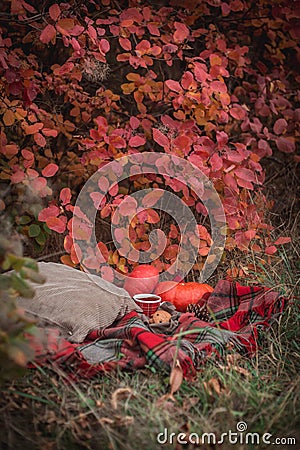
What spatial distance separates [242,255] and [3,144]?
131 cm

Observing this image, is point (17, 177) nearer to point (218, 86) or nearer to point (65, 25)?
point (65, 25)

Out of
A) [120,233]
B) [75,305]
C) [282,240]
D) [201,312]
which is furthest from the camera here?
[120,233]

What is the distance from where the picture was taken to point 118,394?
5.91 ft

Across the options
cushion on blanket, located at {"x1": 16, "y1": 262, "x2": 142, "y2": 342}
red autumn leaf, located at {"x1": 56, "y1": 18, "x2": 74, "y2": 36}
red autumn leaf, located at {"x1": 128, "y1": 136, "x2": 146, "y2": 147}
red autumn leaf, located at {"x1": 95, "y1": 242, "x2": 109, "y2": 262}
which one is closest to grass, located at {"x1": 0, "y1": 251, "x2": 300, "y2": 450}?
cushion on blanket, located at {"x1": 16, "y1": 262, "x2": 142, "y2": 342}

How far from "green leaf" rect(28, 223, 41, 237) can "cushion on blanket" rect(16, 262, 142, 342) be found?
48 centimetres

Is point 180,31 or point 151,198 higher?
point 180,31

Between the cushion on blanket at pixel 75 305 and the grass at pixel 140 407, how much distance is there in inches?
13.9

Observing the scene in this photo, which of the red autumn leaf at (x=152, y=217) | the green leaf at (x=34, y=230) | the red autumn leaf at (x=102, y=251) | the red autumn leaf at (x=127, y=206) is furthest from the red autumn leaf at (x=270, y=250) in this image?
the green leaf at (x=34, y=230)

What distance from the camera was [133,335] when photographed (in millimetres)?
2115

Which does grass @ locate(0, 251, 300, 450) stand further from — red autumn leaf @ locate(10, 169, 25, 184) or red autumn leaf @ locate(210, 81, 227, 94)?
red autumn leaf @ locate(210, 81, 227, 94)

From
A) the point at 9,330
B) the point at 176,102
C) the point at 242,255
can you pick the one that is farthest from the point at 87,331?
the point at 176,102

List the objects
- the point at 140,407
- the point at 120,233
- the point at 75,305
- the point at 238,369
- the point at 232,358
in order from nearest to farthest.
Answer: the point at 140,407
the point at 238,369
the point at 232,358
the point at 75,305
the point at 120,233

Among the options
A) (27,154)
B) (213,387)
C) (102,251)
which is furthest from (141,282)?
(213,387)

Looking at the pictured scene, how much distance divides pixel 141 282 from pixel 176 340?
0.78 metres
